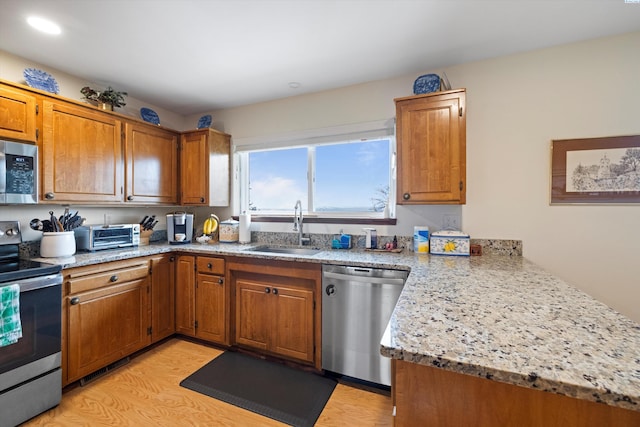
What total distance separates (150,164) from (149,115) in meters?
0.57

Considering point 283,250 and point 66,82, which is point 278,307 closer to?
point 283,250

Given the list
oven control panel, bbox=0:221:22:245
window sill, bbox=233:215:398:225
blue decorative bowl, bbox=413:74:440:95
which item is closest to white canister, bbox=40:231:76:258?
oven control panel, bbox=0:221:22:245

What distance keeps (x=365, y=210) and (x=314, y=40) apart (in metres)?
1.50

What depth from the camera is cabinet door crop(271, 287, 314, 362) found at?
7.11ft

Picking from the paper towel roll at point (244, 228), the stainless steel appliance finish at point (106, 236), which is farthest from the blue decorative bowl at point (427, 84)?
the stainless steel appliance finish at point (106, 236)

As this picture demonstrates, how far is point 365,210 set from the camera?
2713mm

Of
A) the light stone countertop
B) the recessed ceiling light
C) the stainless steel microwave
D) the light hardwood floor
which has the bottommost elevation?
the light hardwood floor

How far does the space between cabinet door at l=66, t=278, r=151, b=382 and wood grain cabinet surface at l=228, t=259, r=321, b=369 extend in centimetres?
81

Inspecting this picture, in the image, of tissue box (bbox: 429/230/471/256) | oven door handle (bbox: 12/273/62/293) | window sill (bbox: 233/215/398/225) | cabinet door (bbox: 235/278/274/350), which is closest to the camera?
oven door handle (bbox: 12/273/62/293)

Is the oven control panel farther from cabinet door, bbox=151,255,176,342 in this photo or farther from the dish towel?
cabinet door, bbox=151,255,176,342

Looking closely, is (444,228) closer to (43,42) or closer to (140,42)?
(140,42)

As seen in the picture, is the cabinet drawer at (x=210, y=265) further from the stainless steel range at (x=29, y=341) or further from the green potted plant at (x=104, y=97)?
the green potted plant at (x=104, y=97)

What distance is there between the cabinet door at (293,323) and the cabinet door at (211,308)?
54 cm

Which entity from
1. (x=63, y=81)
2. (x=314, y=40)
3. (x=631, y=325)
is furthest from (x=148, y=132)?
(x=631, y=325)
